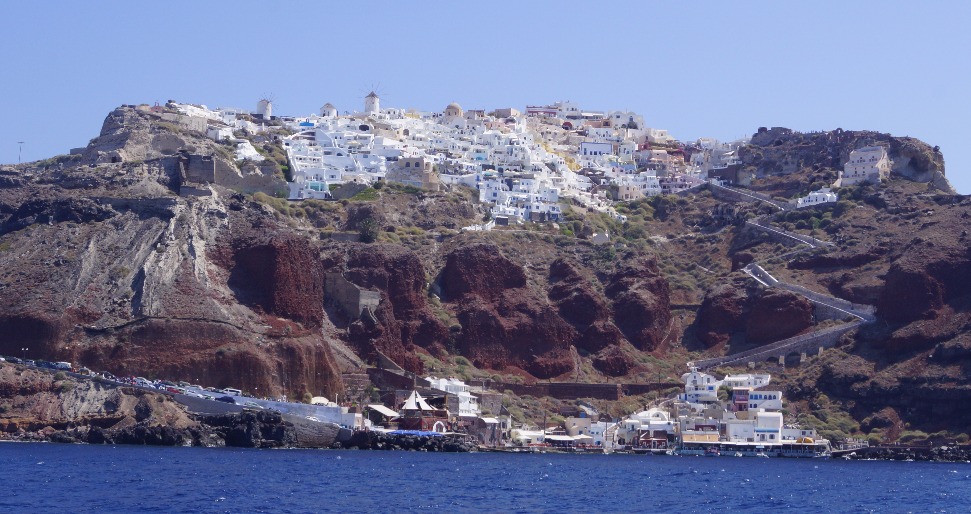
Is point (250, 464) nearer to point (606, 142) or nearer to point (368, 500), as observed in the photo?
point (368, 500)

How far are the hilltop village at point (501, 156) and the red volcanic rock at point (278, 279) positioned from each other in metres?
18.7

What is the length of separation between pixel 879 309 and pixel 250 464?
52.4m

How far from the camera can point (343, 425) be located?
10150 cm

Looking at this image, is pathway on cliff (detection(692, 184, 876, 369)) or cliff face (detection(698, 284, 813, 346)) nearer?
pathway on cliff (detection(692, 184, 876, 369))

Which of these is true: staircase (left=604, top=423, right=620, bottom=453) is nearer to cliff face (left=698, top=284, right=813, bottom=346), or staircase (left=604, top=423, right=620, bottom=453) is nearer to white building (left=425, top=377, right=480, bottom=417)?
white building (left=425, top=377, right=480, bottom=417)

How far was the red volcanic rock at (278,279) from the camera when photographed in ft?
355

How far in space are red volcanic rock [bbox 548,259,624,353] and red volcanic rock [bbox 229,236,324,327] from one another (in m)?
19.6

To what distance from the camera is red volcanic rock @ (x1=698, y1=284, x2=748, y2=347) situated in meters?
125

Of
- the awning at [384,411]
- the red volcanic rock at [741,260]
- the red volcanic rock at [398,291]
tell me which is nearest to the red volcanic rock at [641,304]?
the red volcanic rock at [741,260]

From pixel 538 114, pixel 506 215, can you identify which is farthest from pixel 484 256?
pixel 538 114

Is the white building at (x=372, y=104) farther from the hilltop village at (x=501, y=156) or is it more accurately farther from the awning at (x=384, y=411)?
the awning at (x=384, y=411)

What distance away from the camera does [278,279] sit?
356 ft

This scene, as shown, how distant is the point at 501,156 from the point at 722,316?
1450 inches

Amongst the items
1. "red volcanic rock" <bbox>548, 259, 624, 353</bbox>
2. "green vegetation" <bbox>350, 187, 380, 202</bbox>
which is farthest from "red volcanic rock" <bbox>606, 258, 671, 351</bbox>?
"green vegetation" <bbox>350, 187, 380, 202</bbox>
